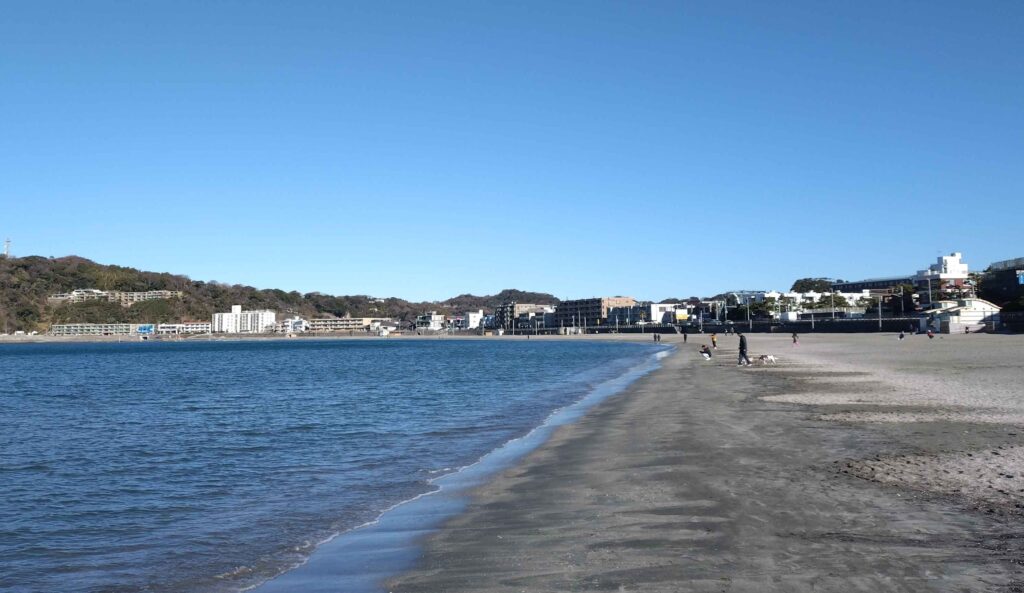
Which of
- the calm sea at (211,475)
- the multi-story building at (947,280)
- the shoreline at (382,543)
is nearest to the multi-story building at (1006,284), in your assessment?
the multi-story building at (947,280)

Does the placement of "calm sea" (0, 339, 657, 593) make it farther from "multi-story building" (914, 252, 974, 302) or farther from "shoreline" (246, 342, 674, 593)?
"multi-story building" (914, 252, 974, 302)

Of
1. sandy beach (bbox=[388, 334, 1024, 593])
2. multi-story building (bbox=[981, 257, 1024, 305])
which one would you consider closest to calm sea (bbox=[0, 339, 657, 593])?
sandy beach (bbox=[388, 334, 1024, 593])

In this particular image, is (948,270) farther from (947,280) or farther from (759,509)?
(759,509)

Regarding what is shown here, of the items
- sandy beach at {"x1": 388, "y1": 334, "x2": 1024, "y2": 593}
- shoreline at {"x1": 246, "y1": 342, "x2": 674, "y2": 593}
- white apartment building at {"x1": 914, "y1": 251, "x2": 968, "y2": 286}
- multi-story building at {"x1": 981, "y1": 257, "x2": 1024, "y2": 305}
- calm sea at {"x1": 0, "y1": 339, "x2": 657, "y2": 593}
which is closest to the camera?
sandy beach at {"x1": 388, "y1": 334, "x2": 1024, "y2": 593}

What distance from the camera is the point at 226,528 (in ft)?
29.2

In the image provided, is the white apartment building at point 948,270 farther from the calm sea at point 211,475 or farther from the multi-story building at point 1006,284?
the calm sea at point 211,475

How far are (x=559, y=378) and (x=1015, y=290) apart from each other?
93.9m

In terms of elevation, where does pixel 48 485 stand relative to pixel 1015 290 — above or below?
below

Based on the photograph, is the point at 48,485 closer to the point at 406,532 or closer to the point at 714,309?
the point at 406,532

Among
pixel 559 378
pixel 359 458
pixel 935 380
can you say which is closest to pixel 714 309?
pixel 559 378

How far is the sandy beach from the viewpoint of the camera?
566 cm

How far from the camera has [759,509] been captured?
775 centimetres

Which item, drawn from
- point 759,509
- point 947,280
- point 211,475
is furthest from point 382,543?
point 947,280

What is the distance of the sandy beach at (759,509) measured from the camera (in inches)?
223
